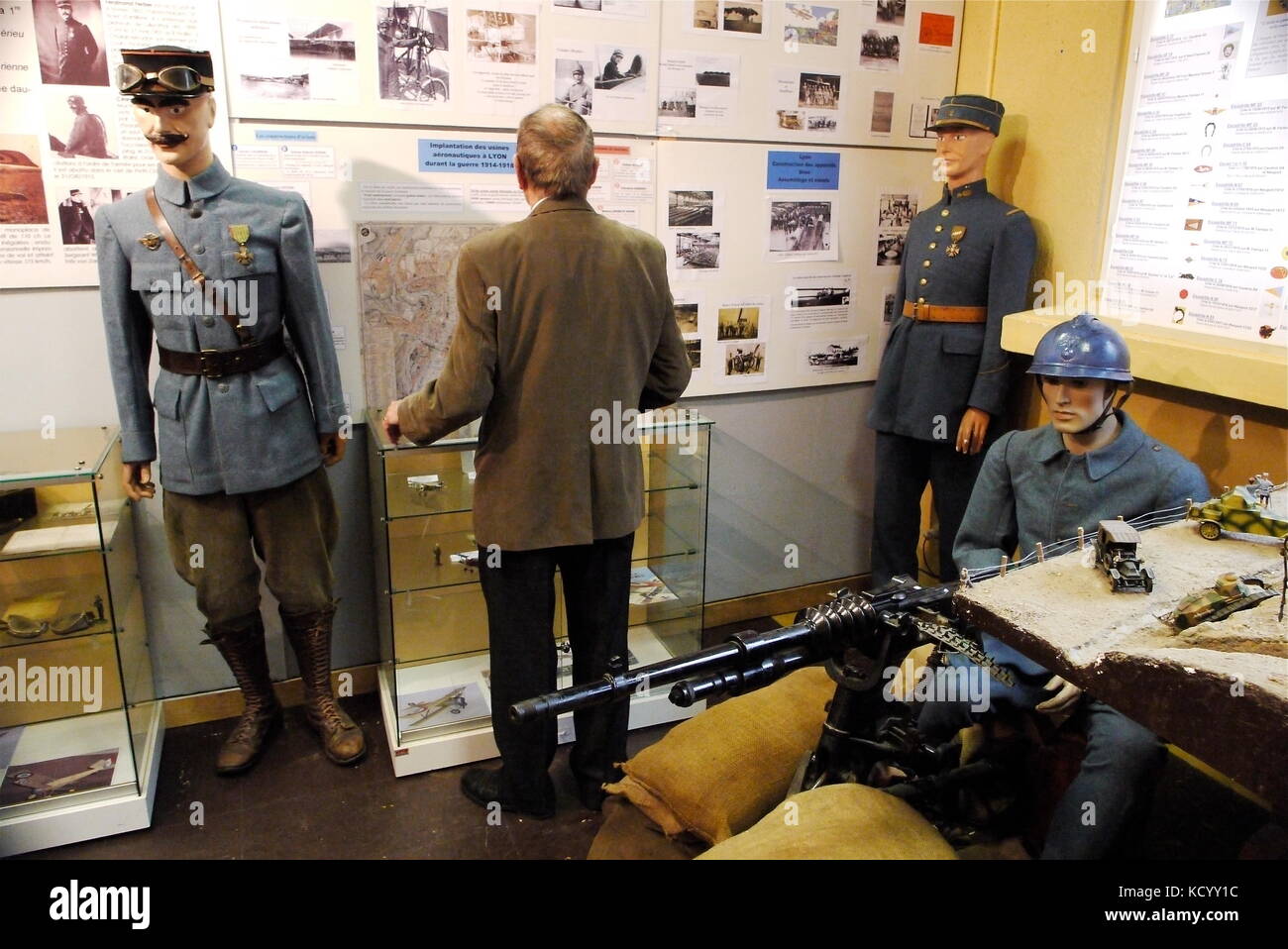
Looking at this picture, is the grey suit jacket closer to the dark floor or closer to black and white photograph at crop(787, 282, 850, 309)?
the dark floor

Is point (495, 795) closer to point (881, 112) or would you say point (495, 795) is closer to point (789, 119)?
point (789, 119)

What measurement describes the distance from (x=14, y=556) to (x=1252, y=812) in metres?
3.50

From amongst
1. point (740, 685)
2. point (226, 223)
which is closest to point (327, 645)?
point (226, 223)

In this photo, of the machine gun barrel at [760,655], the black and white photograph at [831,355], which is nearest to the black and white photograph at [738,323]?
the black and white photograph at [831,355]

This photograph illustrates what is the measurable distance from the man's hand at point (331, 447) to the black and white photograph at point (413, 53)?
3.63 ft

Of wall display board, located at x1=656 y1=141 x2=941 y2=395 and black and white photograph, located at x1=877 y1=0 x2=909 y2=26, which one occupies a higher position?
black and white photograph, located at x1=877 y1=0 x2=909 y2=26

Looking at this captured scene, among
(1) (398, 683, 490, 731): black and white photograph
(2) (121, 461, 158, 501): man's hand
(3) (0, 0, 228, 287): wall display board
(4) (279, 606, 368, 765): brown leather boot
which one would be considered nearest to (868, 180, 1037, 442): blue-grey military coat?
(1) (398, 683, 490, 731): black and white photograph

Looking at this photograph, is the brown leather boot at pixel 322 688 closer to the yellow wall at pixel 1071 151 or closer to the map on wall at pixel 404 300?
the map on wall at pixel 404 300

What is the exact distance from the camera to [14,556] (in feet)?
9.11

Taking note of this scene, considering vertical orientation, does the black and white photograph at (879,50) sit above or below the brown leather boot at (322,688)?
above

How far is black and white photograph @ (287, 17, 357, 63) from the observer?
3.00 meters

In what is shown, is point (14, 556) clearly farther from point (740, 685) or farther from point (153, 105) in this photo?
point (740, 685)

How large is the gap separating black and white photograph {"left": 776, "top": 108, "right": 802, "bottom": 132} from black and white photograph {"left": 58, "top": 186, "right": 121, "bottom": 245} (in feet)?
7.66

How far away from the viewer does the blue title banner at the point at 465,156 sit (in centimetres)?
325
